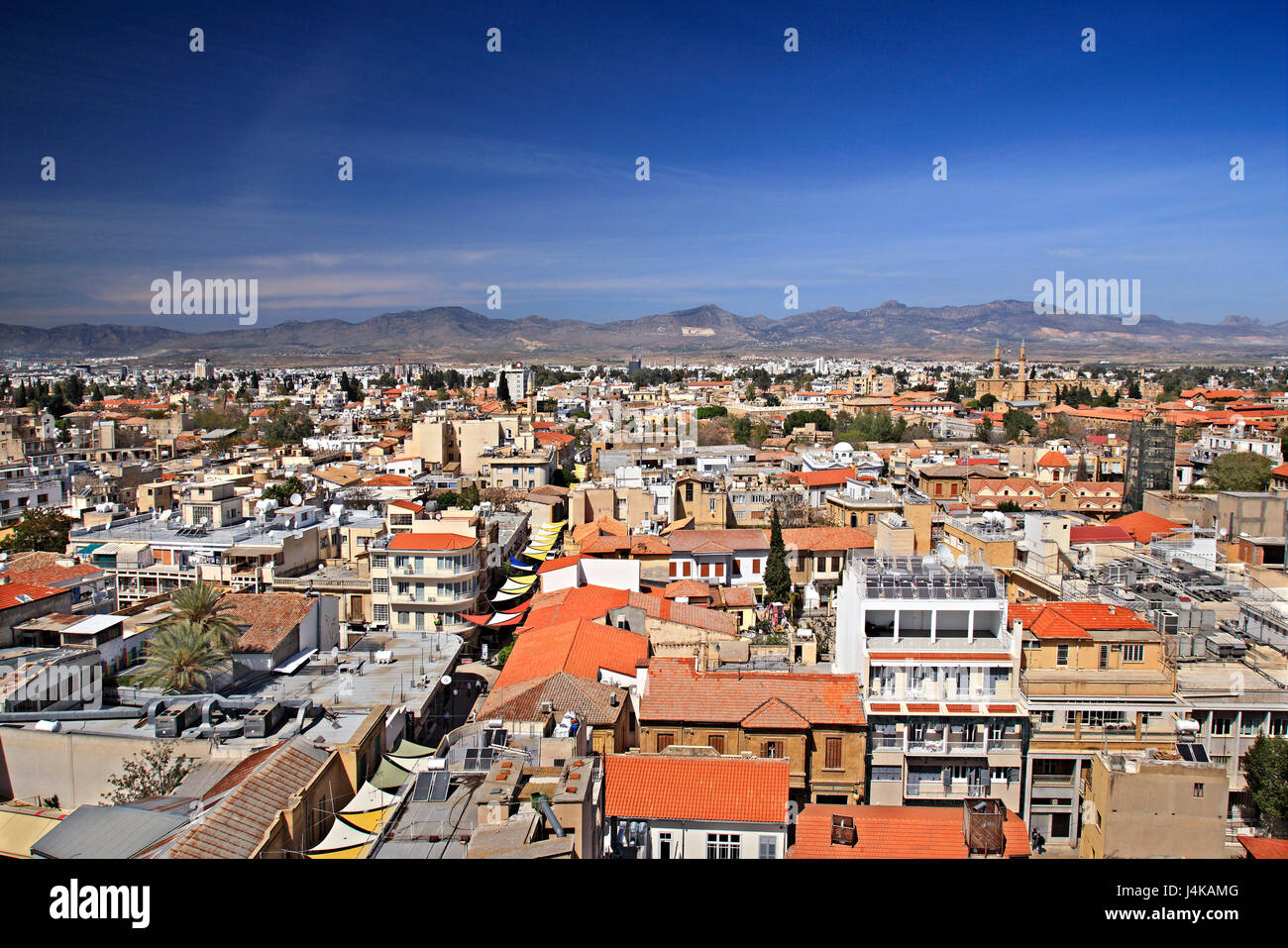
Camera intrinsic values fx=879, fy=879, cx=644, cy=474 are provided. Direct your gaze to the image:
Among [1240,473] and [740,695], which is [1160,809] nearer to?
[740,695]

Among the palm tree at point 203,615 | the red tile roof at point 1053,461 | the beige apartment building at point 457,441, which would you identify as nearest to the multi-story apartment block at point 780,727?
the palm tree at point 203,615

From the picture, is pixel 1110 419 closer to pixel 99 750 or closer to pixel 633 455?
pixel 633 455

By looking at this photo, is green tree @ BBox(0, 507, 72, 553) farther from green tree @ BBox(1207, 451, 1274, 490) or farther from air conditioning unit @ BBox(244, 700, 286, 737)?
green tree @ BBox(1207, 451, 1274, 490)

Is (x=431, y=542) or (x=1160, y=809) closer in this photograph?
(x=1160, y=809)

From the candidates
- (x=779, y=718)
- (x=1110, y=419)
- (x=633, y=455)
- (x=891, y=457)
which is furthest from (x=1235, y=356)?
(x=779, y=718)

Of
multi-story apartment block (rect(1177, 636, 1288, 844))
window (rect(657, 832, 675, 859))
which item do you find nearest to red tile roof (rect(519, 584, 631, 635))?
window (rect(657, 832, 675, 859))

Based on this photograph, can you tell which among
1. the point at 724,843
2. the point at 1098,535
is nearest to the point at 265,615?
the point at 724,843

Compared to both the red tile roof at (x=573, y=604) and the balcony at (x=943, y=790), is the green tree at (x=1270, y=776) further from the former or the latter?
the red tile roof at (x=573, y=604)
